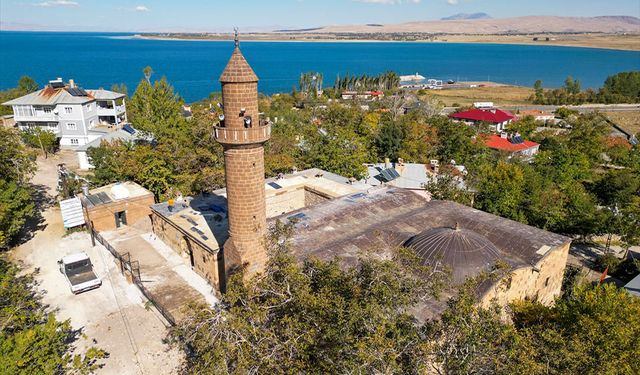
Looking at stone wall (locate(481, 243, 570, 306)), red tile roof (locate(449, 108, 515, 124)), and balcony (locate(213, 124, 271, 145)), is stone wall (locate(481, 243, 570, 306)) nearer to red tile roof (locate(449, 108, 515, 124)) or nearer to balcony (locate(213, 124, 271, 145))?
balcony (locate(213, 124, 271, 145))

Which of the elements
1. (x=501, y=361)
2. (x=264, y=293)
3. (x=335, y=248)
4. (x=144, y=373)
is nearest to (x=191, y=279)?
(x=144, y=373)

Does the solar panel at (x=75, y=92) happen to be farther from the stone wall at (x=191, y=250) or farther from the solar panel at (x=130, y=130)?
the stone wall at (x=191, y=250)

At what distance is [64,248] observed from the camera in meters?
32.7

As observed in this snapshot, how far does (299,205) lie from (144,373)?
20.1 m

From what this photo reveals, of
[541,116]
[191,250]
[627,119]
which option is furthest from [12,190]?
[627,119]

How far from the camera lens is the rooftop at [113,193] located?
35.2m

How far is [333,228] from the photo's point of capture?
27.3 m

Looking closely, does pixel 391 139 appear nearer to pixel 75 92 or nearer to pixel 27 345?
pixel 27 345

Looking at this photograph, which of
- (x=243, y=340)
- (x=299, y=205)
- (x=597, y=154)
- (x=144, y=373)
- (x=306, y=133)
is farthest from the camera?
(x=597, y=154)

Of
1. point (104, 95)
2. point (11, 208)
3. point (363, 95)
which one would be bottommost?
point (363, 95)

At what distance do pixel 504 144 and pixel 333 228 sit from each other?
148 feet

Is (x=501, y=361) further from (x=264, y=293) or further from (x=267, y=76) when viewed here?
(x=267, y=76)

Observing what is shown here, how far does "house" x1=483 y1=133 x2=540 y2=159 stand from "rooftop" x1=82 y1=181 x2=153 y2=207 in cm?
4619

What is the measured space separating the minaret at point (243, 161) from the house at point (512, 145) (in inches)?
1830
